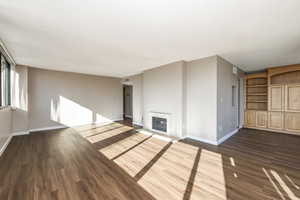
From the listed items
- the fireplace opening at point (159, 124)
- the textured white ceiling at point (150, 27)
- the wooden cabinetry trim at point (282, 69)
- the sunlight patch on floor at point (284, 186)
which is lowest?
the sunlight patch on floor at point (284, 186)

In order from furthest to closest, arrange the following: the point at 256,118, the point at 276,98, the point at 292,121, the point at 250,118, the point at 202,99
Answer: the point at 250,118, the point at 256,118, the point at 276,98, the point at 292,121, the point at 202,99

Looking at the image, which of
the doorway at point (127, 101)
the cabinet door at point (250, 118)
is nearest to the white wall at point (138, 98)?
the doorway at point (127, 101)

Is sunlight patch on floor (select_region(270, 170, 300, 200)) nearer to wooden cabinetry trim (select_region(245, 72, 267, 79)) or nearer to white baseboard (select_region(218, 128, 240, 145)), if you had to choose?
white baseboard (select_region(218, 128, 240, 145))

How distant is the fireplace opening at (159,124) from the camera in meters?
4.62

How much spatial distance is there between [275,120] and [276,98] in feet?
2.76

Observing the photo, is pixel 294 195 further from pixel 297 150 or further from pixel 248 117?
pixel 248 117

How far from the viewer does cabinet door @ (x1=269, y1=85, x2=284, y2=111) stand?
4.85m

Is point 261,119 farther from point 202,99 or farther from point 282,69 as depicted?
point 202,99

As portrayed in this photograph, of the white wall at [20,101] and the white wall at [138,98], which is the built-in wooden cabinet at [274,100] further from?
the white wall at [20,101]

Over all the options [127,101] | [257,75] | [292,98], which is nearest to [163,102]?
[257,75]

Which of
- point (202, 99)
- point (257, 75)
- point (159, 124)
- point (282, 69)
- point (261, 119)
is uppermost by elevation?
point (282, 69)

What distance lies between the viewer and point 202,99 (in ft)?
12.8

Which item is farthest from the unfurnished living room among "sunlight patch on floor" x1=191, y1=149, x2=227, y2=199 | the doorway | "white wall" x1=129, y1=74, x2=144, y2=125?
the doorway

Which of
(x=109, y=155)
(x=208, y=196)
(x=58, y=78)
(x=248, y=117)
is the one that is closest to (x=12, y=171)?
(x=109, y=155)
